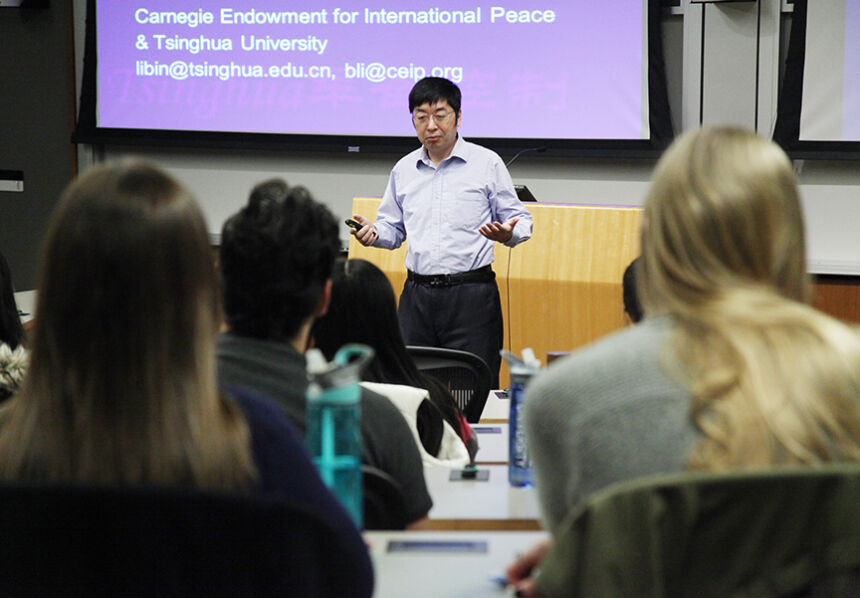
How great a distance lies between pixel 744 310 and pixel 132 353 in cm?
66

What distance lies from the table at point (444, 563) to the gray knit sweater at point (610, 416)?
0.78ft

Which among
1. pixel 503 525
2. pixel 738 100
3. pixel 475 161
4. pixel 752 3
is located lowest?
pixel 503 525

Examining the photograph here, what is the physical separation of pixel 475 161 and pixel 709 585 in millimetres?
3353

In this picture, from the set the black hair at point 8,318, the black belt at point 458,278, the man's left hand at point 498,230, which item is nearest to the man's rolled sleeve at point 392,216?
the black belt at point 458,278

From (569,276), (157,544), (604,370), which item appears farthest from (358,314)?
(569,276)

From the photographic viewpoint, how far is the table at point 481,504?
64.4 inches

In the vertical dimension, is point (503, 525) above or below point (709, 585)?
below

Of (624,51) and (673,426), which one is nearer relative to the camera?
(673,426)

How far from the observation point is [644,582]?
94 cm

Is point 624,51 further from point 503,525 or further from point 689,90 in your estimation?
point 503,525

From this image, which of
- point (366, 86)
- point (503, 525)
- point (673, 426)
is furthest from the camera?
point (366, 86)

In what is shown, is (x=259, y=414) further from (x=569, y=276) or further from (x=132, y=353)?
(x=569, y=276)

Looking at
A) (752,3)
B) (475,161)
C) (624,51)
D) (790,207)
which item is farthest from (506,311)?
(790,207)

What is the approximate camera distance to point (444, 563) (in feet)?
4.43
